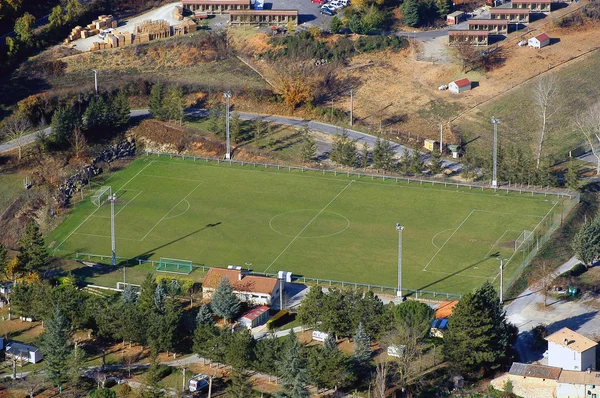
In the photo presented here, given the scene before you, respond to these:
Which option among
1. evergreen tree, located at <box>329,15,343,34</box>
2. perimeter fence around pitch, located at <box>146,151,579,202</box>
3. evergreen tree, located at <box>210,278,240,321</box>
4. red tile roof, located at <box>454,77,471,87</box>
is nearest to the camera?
evergreen tree, located at <box>210,278,240,321</box>

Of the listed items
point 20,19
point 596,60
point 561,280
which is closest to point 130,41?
point 20,19

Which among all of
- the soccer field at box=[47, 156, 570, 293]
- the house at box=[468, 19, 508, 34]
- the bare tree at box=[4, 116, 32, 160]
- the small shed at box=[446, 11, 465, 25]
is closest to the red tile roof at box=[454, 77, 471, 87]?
the house at box=[468, 19, 508, 34]

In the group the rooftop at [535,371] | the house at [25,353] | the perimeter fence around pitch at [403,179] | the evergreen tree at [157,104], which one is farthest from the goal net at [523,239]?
the evergreen tree at [157,104]

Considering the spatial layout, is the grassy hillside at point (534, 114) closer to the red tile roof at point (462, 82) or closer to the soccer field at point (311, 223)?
the red tile roof at point (462, 82)

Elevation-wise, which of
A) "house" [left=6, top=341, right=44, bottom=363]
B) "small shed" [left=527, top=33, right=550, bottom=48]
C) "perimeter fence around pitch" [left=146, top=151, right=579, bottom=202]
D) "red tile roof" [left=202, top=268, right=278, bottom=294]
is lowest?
"house" [left=6, top=341, right=44, bottom=363]

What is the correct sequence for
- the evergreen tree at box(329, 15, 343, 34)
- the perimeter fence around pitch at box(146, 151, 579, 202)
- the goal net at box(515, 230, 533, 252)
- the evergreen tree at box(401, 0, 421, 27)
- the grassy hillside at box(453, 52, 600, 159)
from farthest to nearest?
the evergreen tree at box(401, 0, 421, 27) < the evergreen tree at box(329, 15, 343, 34) < the grassy hillside at box(453, 52, 600, 159) < the perimeter fence around pitch at box(146, 151, 579, 202) < the goal net at box(515, 230, 533, 252)

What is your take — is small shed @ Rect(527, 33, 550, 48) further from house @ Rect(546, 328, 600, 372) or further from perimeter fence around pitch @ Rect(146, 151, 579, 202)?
house @ Rect(546, 328, 600, 372)
